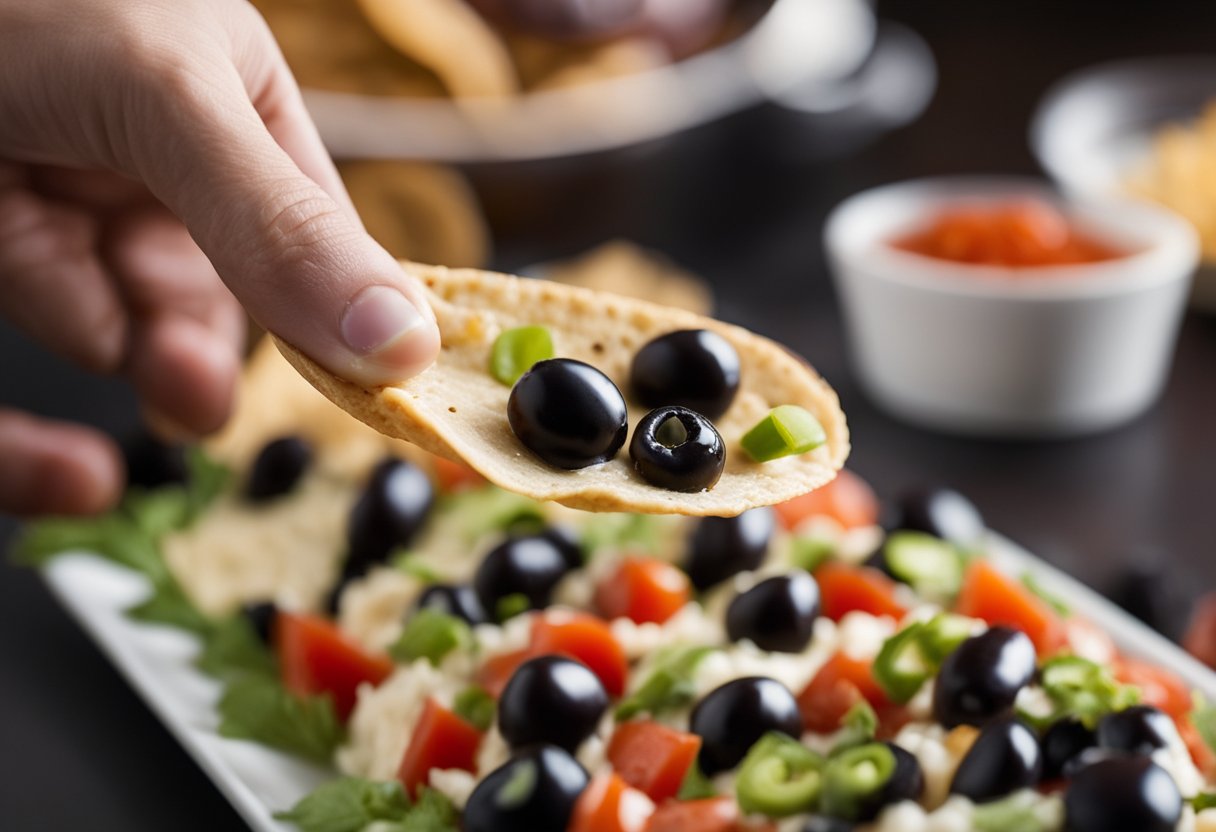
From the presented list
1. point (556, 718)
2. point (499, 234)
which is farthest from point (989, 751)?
point (499, 234)

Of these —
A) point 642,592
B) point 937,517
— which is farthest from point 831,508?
point 642,592

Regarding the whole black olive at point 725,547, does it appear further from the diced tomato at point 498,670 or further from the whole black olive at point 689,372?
the whole black olive at point 689,372

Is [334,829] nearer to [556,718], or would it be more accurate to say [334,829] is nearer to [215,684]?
[556,718]

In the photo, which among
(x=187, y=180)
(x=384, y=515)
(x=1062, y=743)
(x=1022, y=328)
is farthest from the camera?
(x=1022, y=328)

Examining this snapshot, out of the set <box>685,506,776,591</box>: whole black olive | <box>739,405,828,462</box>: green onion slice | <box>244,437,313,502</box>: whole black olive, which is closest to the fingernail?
<box>739,405,828,462</box>: green onion slice

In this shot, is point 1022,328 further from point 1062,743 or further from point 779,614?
point 1062,743

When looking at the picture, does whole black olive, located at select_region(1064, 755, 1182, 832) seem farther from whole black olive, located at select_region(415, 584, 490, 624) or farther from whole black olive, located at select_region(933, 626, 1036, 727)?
whole black olive, located at select_region(415, 584, 490, 624)
